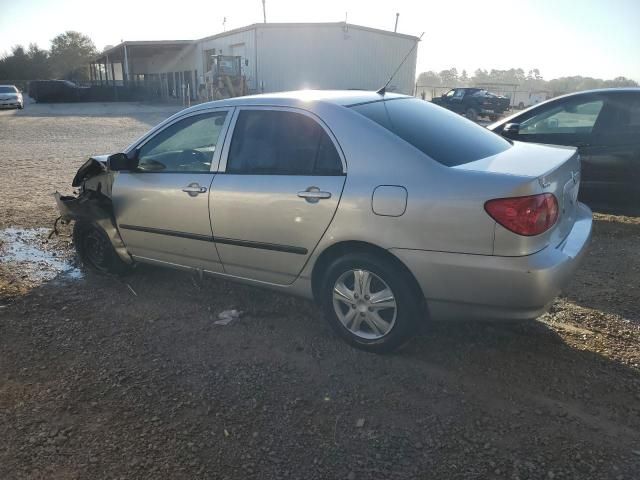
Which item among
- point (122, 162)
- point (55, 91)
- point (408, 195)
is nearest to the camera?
point (408, 195)

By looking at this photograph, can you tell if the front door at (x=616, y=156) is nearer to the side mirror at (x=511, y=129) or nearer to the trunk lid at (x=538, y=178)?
the side mirror at (x=511, y=129)

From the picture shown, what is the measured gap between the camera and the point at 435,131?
3.37m

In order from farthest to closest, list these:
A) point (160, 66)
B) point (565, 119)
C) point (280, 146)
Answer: point (160, 66) < point (565, 119) < point (280, 146)

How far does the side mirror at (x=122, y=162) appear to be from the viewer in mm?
4117

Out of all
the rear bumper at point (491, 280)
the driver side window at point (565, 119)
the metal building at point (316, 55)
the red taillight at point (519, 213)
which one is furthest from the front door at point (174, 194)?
the metal building at point (316, 55)

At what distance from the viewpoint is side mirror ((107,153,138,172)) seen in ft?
13.5

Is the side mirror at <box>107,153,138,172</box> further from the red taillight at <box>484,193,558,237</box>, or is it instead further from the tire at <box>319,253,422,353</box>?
the red taillight at <box>484,193,558,237</box>

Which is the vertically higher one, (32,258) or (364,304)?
(364,304)

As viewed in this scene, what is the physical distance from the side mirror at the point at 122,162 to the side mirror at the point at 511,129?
13.5 ft

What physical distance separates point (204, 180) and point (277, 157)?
2.10 ft

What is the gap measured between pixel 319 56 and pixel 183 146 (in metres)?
26.7

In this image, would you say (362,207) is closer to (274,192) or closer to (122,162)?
(274,192)

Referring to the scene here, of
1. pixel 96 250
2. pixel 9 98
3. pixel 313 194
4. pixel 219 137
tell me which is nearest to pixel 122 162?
pixel 219 137

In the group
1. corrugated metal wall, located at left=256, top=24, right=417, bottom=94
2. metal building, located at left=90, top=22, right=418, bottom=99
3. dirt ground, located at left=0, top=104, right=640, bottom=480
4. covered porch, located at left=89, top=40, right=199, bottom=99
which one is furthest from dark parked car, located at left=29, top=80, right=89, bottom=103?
dirt ground, located at left=0, top=104, right=640, bottom=480
